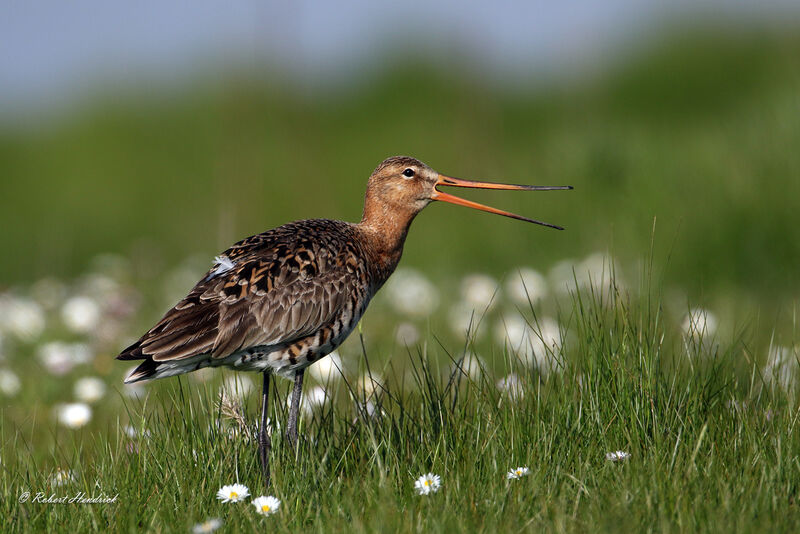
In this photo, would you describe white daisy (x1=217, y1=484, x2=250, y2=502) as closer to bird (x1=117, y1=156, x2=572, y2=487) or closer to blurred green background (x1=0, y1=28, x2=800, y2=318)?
bird (x1=117, y1=156, x2=572, y2=487)

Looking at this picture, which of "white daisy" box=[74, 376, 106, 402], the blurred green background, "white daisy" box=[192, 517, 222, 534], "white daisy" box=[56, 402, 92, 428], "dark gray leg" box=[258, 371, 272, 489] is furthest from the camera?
the blurred green background

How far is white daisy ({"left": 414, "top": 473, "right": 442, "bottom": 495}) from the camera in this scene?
13.1 feet

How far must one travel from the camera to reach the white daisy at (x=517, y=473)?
13.2 feet

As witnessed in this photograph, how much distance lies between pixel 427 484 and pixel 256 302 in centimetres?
145

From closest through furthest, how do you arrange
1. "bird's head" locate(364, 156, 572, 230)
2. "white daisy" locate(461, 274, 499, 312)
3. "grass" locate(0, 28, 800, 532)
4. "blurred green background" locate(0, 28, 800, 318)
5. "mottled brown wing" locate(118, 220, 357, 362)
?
"grass" locate(0, 28, 800, 532)
"mottled brown wing" locate(118, 220, 357, 362)
"bird's head" locate(364, 156, 572, 230)
"white daisy" locate(461, 274, 499, 312)
"blurred green background" locate(0, 28, 800, 318)

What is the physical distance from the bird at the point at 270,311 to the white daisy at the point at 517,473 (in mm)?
1174

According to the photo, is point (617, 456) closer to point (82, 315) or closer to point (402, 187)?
point (402, 187)

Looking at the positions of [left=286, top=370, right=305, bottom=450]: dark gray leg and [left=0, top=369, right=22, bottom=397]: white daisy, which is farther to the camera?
[left=0, top=369, right=22, bottom=397]: white daisy

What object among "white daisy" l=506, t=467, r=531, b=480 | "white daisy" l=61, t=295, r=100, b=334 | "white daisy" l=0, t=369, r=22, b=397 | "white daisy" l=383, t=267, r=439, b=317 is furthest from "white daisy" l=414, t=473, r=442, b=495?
"white daisy" l=61, t=295, r=100, b=334

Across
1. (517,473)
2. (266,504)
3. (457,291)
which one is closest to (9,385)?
(266,504)

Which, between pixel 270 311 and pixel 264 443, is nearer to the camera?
pixel 264 443

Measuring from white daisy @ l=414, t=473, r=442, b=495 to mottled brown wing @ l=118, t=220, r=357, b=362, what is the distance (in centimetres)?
124

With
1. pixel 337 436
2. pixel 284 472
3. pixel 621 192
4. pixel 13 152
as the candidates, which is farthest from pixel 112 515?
pixel 13 152

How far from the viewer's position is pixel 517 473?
161 inches
